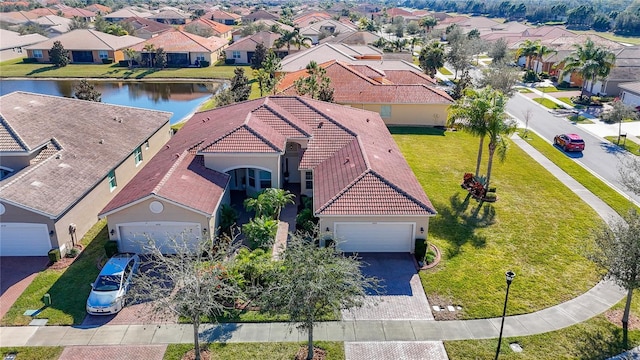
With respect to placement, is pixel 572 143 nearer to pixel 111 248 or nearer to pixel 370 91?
pixel 370 91

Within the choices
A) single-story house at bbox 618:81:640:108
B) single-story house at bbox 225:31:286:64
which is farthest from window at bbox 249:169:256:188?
single-story house at bbox 225:31:286:64

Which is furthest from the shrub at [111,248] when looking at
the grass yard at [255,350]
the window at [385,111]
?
the window at [385,111]

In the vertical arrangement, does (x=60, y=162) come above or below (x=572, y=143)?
above

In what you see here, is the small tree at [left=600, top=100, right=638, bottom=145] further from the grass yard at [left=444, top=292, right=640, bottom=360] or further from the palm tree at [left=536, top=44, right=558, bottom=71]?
the grass yard at [left=444, top=292, right=640, bottom=360]

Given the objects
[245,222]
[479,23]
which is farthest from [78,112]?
[479,23]

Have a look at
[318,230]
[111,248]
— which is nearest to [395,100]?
[318,230]

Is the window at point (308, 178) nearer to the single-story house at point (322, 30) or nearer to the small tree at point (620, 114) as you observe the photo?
the small tree at point (620, 114)

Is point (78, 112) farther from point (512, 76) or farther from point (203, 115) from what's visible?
point (512, 76)
